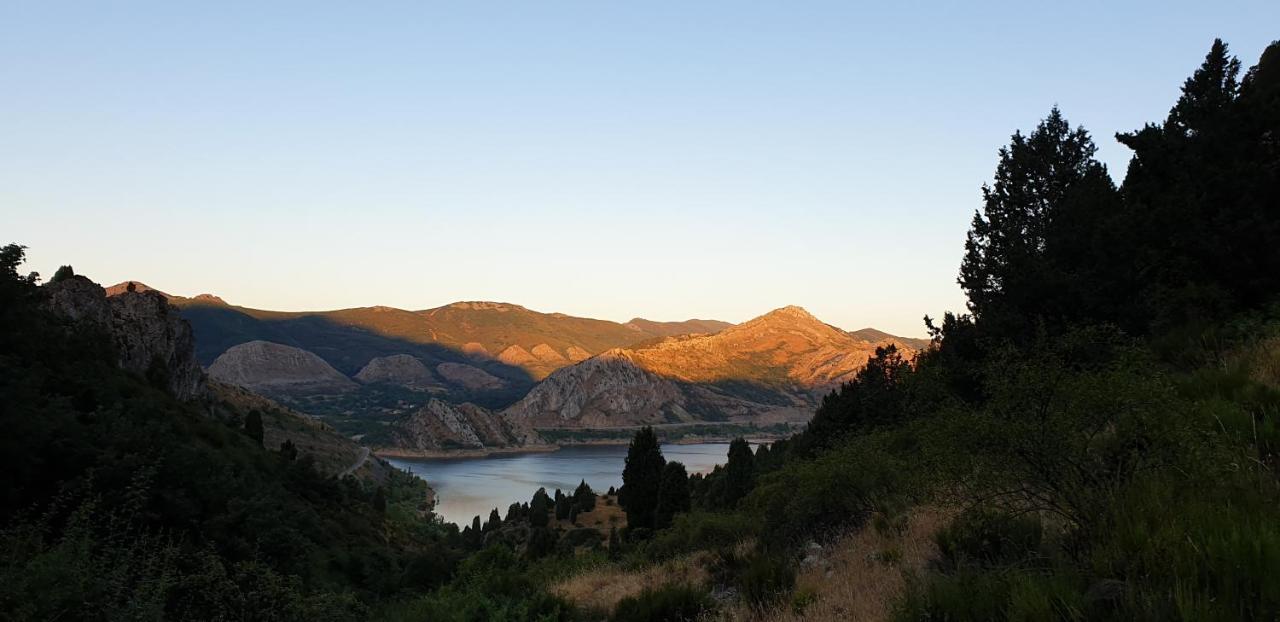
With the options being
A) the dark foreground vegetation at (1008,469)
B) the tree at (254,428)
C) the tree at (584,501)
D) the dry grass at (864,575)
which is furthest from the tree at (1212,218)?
the tree at (584,501)

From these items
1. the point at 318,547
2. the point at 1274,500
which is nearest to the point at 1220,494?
the point at 1274,500

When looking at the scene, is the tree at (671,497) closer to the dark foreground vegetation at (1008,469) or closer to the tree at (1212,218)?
the dark foreground vegetation at (1008,469)

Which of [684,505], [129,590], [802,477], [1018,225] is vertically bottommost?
[684,505]

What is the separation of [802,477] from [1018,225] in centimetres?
2667

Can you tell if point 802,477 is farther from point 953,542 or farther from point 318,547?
point 318,547

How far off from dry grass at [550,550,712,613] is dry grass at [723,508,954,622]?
3296mm

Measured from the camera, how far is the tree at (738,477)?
62688 mm

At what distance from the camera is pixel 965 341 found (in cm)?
3102

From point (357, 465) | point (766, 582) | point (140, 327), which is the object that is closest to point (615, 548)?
point (766, 582)

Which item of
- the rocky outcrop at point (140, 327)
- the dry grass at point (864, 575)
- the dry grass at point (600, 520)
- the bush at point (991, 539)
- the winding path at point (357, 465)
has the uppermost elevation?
the rocky outcrop at point (140, 327)

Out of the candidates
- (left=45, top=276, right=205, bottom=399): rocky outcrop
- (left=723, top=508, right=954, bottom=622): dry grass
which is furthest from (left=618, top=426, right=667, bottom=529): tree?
(left=723, top=508, right=954, bottom=622): dry grass

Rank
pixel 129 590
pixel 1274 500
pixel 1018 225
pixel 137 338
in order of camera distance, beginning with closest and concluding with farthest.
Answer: pixel 1274 500 < pixel 129 590 < pixel 1018 225 < pixel 137 338

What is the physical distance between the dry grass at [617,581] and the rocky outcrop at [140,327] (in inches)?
2430

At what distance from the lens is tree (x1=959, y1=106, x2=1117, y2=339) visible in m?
27.0
